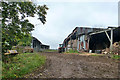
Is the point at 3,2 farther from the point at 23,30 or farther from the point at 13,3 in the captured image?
the point at 23,30

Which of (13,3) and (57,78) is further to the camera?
(57,78)

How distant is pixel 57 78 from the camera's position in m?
3.92

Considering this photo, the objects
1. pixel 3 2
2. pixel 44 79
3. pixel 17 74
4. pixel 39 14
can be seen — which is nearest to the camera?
pixel 3 2

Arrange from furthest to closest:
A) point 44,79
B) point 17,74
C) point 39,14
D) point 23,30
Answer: point 17,74 → point 44,79 → point 39,14 → point 23,30

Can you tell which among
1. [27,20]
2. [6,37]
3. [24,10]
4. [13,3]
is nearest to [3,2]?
[13,3]

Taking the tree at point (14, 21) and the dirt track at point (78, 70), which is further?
the dirt track at point (78, 70)

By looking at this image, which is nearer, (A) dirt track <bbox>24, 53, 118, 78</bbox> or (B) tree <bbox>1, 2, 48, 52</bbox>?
(B) tree <bbox>1, 2, 48, 52</bbox>

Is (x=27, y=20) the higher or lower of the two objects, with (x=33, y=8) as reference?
lower

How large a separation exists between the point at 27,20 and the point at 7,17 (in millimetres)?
468

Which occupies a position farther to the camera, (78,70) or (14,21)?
(78,70)

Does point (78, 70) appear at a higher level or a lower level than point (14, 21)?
lower

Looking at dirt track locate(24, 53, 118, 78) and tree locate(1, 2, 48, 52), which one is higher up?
tree locate(1, 2, 48, 52)

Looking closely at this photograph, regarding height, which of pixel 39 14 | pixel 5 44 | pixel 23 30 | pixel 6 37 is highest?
pixel 39 14

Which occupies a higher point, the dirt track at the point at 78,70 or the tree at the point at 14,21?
the tree at the point at 14,21
